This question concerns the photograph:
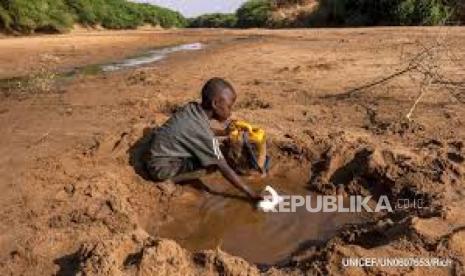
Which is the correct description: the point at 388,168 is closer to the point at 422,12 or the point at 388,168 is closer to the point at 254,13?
the point at 422,12

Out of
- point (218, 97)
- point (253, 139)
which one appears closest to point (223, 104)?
point (218, 97)

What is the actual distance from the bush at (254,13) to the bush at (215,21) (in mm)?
780

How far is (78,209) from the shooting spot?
15.4ft

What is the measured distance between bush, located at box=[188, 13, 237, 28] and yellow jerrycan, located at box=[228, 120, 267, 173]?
24691 mm

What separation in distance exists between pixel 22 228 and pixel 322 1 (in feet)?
68.0

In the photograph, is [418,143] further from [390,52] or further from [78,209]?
[390,52]

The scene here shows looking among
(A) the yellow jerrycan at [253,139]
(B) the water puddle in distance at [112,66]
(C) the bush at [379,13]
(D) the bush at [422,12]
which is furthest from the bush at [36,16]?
(A) the yellow jerrycan at [253,139]

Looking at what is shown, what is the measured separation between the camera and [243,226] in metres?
5.02

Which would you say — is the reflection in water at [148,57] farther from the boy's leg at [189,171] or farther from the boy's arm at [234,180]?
the boy's arm at [234,180]

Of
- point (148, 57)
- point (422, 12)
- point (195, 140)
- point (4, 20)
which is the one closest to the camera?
point (195, 140)

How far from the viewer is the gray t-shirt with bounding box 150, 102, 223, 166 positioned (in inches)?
206

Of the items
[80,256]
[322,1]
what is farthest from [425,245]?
[322,1]

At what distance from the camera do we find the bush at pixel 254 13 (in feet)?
88.8

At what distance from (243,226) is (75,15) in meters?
21.3
